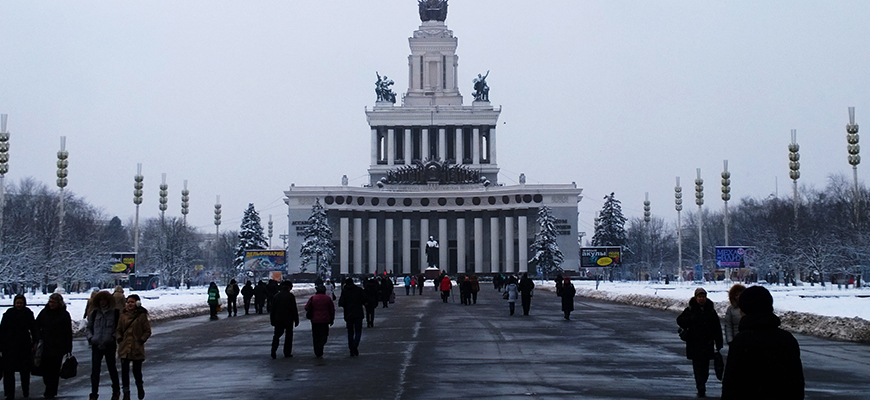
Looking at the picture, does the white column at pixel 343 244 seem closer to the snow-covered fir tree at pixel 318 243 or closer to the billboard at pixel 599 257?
the snow-covered fir tree at pixel 318 243

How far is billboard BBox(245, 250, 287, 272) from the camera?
269 feet

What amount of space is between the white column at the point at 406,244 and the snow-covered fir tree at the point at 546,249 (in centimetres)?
2179

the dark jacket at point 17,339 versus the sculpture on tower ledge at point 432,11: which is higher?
the sculpture on tower ledge at point 432,11

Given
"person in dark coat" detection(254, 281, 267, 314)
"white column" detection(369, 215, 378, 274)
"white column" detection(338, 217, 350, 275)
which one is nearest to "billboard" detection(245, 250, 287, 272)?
"white column" detection(338, 217, 350, 275)

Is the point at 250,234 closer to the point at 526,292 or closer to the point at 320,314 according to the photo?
the point at 526,292

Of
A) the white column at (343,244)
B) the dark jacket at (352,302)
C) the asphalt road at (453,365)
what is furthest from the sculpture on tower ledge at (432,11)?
the dark jacket at (352,302)

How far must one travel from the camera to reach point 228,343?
76.9 feet

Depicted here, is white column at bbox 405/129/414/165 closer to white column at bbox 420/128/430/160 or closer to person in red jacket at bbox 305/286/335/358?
white column at bbox 420/128/430/160

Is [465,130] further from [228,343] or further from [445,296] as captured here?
[228,343]

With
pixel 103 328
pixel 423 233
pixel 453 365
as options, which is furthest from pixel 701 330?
pixel 423 233

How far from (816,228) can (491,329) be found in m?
47.0

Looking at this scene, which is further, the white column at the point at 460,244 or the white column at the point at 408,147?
the white column at the point at 408,147

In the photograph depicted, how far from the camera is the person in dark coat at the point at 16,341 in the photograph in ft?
44.2

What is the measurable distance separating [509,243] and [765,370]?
11668 centimetres
